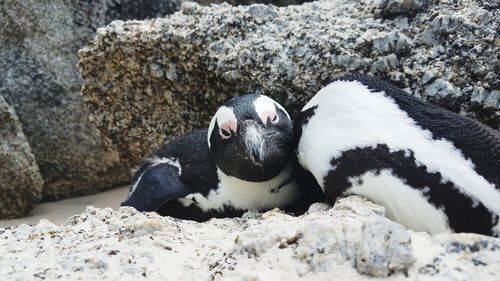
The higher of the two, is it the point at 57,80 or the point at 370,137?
the point at 370,137

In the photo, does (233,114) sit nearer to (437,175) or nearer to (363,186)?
(363,186)

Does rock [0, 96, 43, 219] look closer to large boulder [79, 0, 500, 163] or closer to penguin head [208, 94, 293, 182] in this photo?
large boulder [79, 0, 500, 163]

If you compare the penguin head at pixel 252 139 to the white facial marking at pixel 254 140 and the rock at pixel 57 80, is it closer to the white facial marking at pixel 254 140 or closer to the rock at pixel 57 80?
the white facial marking at pixel 254 140

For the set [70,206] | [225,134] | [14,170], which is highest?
[225,134]

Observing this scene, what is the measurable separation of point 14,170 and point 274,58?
1668 mm

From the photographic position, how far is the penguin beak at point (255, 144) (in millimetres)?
2027

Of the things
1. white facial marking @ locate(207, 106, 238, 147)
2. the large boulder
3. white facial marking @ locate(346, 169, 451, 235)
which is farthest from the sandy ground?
white facial marking @ locate(346, 169, 451, 235)

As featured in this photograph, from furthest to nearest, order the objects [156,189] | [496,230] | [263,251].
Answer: [156,189]
[496,230]
[263,251]

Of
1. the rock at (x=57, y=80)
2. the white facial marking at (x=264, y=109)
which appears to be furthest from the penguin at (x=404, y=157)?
the rock at (x=57, y=80)

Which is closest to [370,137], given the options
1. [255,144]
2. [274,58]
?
[255,144]

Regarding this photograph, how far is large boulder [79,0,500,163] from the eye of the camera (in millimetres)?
2250

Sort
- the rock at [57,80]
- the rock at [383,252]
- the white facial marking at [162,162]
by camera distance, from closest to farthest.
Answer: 1. the rock at [383,252]
2. the white facial marking at [162,162]
3. the rock at [57,80]

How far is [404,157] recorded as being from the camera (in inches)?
73.1

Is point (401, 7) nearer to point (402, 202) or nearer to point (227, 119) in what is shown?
point (227, 119)
